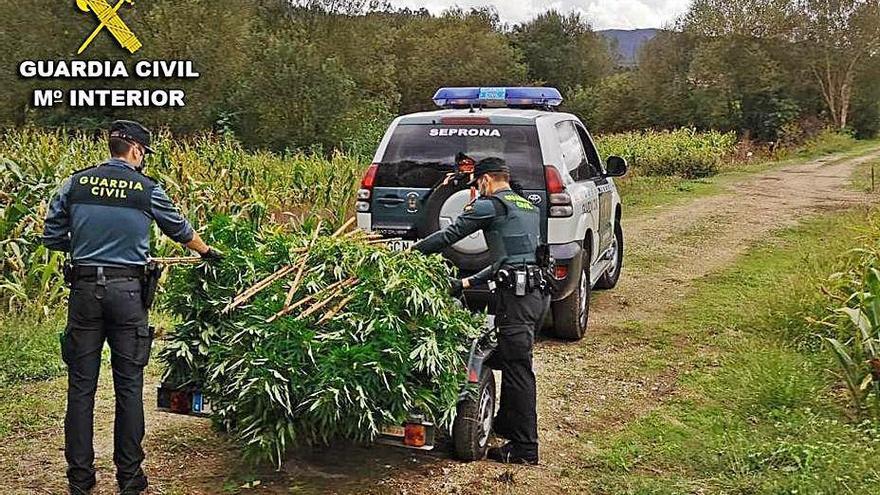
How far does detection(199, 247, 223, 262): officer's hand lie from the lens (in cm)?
464

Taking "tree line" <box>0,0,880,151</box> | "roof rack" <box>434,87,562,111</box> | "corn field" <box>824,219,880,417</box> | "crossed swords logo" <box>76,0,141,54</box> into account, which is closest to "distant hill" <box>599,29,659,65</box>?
"tree line" <box>0,0,880,151</box>

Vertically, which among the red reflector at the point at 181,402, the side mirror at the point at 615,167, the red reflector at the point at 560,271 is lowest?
the red reflector at the point at 181,402

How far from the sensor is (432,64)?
48.4m

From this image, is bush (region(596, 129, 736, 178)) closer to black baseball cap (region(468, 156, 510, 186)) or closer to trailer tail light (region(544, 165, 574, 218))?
trailer tail light (region(544, 165, 574, 218))

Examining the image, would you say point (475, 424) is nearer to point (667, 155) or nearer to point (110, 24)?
point (110, 24)

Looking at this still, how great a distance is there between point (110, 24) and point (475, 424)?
21.6 m

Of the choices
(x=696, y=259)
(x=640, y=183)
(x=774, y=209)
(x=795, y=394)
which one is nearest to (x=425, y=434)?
(x=795, y=394)

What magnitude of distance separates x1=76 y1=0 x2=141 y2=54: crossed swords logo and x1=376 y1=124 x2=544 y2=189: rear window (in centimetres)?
1631

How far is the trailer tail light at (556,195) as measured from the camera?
6.89 metres

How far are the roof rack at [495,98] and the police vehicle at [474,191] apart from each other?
0.15 meters

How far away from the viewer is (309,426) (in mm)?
4352

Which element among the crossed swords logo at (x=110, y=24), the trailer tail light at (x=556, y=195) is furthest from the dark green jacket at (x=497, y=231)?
the crossed swords logo at (x=110, y=24)

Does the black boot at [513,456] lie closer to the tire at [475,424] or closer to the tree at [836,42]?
the tire at [475,424]

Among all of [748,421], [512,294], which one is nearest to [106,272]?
[512,294]
